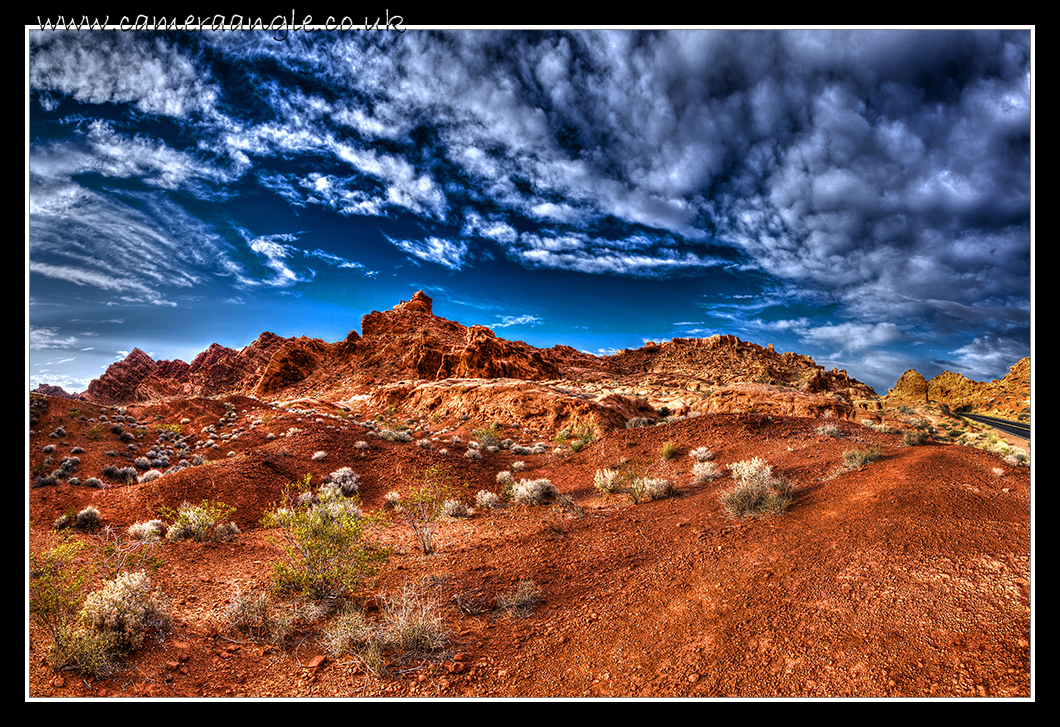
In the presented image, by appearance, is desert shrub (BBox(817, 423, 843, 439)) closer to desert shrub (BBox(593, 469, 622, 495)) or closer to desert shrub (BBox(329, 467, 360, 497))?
desert shrub (BBox(593, 469, 622, 495))

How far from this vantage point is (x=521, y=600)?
194 inches

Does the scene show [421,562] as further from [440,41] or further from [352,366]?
[352,366]

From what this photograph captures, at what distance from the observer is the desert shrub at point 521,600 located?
4.83 meters

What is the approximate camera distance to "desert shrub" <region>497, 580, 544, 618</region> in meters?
4.83

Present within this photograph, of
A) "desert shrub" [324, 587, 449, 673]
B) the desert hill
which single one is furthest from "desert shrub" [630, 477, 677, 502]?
"desert shrub" [324, 587, 449, 673]

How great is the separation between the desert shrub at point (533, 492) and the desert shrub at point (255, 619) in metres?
5.63

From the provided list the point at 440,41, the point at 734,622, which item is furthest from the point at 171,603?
the point at 440,41

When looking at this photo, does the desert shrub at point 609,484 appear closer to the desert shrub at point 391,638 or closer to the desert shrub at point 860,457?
the desert shrub at point 860,457

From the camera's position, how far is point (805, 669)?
128 inches

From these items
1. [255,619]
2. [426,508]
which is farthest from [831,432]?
[255,619]

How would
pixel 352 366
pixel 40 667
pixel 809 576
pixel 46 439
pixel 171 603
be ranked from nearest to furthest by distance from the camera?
pixel 40 667 < pixel 809 576 < pixel 171 603 < pixel 46 439 < pixel 352 366

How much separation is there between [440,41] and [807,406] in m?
26.1

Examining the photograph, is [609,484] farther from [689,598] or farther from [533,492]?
[689,598]

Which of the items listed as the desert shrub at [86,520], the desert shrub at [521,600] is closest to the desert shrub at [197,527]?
the desert shrub at [86,520]
